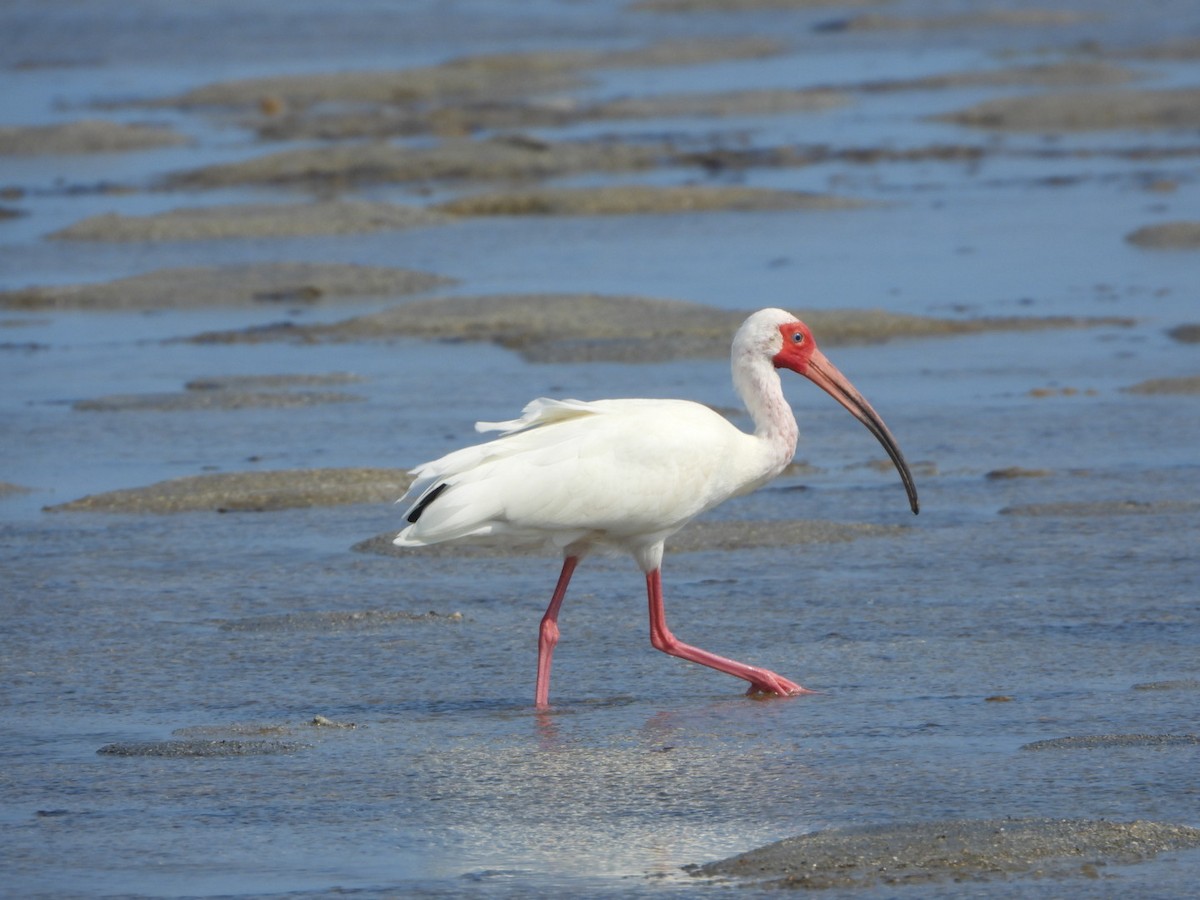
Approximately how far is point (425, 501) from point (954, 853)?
2321 mm

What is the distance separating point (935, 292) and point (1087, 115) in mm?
11065

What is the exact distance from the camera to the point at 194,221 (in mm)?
17734

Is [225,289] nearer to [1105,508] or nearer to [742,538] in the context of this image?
[742,538]

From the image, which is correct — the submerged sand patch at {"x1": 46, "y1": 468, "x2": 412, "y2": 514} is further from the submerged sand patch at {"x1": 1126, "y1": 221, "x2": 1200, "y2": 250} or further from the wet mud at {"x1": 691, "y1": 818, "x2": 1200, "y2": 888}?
the submerged sand patch at {"x1": 1126, "y1": 221, "x2": 1200, "y2": 250}

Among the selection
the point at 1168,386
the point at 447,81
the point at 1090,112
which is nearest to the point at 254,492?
the point at 1168,386

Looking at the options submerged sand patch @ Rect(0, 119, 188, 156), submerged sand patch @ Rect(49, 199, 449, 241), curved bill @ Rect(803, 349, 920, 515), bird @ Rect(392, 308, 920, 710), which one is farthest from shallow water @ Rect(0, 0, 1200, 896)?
submerged sand patch @ Rect(0, 119, 188, 156)

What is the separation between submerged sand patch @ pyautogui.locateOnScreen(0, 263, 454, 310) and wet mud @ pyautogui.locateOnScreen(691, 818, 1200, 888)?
32.4 ft

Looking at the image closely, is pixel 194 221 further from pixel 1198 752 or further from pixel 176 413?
pixel 1198 752

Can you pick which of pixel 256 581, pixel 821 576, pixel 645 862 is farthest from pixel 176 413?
pixel 645 862

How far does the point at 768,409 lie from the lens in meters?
7.00

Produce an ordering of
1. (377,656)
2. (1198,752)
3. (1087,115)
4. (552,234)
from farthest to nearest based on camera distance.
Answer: (1087,115) < (552,234) < (377,656) < (1198,752)

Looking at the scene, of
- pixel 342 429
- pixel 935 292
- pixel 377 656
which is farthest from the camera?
pixel 935 292

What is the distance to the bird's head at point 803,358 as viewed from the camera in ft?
23.5

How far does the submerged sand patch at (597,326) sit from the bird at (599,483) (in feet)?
16.1
